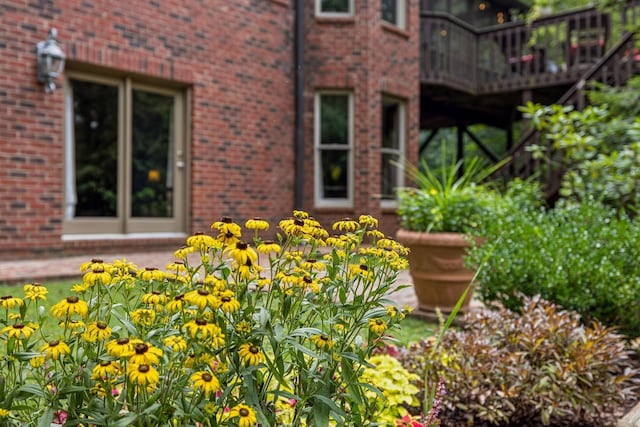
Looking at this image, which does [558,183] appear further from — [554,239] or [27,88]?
[27,88]

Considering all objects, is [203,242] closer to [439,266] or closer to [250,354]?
[250,354]

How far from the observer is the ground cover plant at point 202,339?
109cm

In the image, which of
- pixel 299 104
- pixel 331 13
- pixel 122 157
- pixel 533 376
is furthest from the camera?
pixel 331 13

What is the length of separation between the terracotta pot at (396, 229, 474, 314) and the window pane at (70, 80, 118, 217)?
14.1ft

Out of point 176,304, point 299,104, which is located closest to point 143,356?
point 176,304

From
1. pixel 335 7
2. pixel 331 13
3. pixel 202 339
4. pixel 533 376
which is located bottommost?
pixel 533 376

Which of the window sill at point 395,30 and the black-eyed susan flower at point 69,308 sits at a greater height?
the window sill at point 395,30

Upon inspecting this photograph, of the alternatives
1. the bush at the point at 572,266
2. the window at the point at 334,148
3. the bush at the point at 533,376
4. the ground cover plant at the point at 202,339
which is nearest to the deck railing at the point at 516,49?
the window at the point at 334,148

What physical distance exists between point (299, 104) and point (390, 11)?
2.60m

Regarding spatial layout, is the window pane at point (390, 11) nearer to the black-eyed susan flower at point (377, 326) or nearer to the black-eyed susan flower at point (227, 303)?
the black-eyed susan flower at point (377, 326)

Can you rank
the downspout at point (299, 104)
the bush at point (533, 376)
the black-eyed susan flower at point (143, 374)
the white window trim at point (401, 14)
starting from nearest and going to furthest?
the black-eyed susan flower at point (143, 374) < the bush at point (533, 376) < the downspout at point (299, 104) < the white window trim at point (401, 14)

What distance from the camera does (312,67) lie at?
9.41 meters

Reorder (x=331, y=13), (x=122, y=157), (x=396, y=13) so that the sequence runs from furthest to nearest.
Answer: (x=396, y=13) < (x=331, y=13) < (x=122, y=157)

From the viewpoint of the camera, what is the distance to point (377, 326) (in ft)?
4.29
